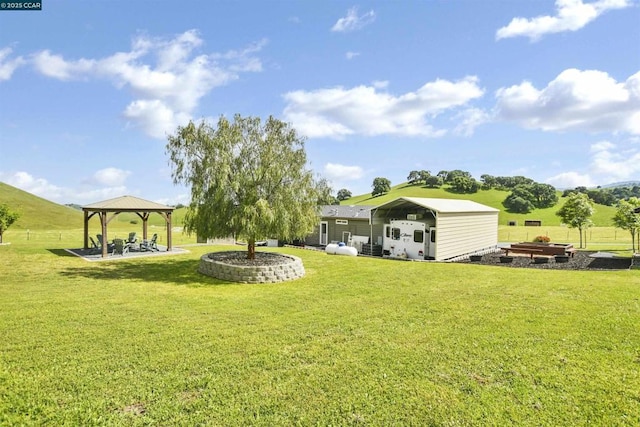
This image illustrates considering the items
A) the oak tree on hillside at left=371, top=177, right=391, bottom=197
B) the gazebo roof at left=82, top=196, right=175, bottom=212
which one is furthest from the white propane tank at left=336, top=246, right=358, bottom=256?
the oak tree on hillside at left=371, top=177, right=391, bottom=197

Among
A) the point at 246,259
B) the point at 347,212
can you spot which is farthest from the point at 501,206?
the point at 246,259

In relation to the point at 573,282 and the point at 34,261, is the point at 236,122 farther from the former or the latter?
the point at 573,282

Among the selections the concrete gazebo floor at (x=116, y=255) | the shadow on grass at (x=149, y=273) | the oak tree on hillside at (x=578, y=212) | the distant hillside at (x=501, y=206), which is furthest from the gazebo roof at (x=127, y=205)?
the distant hillside at (x=501, y=206)

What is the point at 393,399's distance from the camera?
173 inches

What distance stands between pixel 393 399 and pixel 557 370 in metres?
2.69

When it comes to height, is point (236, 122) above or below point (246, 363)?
above

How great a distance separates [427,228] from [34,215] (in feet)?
198

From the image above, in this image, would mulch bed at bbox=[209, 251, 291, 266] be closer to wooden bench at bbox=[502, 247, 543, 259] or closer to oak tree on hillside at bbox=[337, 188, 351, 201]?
wooden bench at bbox=[502, 247, 543, 259]

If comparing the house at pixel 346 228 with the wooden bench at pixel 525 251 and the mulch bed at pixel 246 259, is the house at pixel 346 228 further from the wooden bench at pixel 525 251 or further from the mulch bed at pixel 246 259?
the mulch bed at pixel 246 259

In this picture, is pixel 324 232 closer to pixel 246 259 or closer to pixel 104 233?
pixel 246 259

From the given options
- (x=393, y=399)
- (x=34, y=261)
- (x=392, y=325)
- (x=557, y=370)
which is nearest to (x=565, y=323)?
(x=557, y=370)

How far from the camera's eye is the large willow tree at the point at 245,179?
41.4ft

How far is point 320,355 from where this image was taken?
5652mm

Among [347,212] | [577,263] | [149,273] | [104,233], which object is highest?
[347,212]
